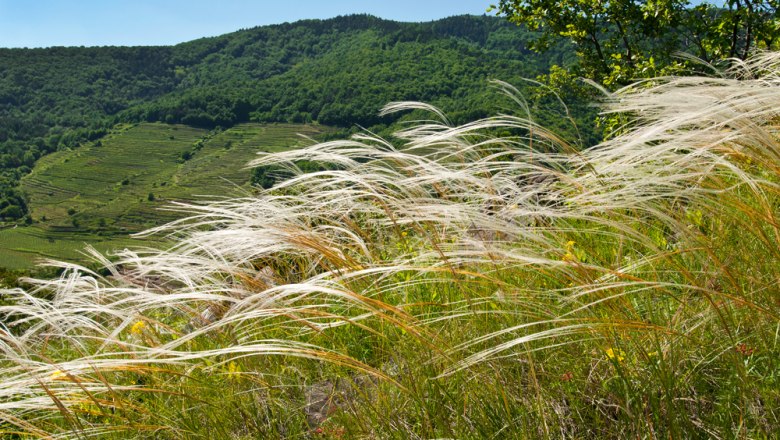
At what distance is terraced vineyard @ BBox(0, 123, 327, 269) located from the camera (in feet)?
248

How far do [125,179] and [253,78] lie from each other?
64015mm

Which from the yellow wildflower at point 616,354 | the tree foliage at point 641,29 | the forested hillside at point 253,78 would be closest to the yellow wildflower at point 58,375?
the yellow wildflower at point 616,354

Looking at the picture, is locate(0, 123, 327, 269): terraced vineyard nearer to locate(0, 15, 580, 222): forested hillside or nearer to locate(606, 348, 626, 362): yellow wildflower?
locate(0, 15, 580, 222): forested hillside

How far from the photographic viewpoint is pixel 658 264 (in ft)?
4.33

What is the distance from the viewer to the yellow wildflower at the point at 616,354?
107cm

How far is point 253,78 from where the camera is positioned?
503 feet

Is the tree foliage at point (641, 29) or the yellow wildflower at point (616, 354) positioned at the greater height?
the tree foliage at point (641, 29)

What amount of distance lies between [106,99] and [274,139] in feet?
224

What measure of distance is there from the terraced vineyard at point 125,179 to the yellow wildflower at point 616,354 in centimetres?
6969

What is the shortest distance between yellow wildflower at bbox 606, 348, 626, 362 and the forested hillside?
68922mm

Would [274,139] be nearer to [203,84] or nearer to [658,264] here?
[203,84]

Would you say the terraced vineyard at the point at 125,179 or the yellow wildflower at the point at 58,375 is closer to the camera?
the yellow wildflower at the point at 58,375

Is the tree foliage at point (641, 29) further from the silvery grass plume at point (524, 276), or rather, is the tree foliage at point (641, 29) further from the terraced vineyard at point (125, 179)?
the terraced vineyard at point (125, 179)

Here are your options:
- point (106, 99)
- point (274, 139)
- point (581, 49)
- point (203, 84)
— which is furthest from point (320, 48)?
point (581, 49)
